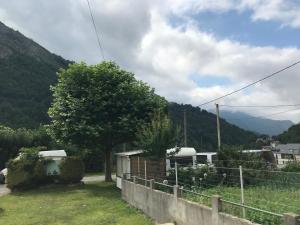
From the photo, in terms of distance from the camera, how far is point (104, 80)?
33.7 meters

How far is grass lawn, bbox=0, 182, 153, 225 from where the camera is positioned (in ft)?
62.3

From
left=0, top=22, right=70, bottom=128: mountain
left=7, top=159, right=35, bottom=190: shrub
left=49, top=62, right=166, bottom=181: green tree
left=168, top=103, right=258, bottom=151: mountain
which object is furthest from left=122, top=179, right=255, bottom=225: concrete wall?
left=0, top=22, right=70, bottom=128: mountain

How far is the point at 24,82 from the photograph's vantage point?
3686 inches

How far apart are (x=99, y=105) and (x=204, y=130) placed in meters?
53.0

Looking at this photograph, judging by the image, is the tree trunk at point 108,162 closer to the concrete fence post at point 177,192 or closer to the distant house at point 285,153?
the distant house at point 285,153

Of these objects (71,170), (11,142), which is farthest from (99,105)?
(11,142)

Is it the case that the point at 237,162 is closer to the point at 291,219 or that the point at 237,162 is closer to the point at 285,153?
the point at 291,219

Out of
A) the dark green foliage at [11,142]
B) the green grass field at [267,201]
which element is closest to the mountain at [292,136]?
the dark green foliage at [11,142]

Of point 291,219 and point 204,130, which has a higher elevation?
point 204,130

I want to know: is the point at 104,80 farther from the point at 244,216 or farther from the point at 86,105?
the point at 244,216

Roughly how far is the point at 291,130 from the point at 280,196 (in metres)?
111

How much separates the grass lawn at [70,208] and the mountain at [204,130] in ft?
150

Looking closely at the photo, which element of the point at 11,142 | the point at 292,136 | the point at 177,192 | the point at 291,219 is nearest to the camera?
the point at 291,219

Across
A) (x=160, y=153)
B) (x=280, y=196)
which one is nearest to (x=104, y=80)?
(x=160, y=153)
